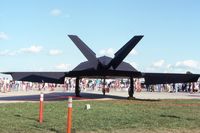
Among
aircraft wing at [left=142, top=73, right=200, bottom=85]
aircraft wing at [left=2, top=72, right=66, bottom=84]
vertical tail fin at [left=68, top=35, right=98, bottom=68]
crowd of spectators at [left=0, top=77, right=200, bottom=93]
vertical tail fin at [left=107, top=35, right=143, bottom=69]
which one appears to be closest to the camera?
vertical tail fin at [left=107, top=35, right=143, bottom=69]

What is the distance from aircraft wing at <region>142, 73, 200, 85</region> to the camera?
1163 inches

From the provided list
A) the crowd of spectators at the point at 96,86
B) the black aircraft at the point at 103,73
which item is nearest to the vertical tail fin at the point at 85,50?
the black aircraft at the point at 103,73

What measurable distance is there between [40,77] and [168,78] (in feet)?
31.8

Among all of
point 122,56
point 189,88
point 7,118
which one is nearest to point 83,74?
point 122,56

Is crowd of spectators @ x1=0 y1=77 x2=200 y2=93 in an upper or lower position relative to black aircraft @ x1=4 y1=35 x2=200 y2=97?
lower

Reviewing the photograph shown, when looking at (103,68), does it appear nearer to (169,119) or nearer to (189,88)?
(169,119)

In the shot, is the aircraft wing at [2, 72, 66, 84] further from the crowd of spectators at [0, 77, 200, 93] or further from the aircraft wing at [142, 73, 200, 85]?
the crowd of spectators at [0, 77, 200, 93]

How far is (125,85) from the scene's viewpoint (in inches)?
2518

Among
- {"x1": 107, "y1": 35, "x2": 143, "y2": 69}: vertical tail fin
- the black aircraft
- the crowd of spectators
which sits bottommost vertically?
the crowd of spectators

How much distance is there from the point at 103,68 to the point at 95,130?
16035 mm

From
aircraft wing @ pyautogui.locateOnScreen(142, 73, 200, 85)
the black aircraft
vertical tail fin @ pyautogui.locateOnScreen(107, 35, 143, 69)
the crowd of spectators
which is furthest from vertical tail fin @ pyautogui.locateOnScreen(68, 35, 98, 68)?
the crowd of spectators

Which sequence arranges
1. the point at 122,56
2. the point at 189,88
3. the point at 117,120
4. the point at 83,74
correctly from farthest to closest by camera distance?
the point at 189,88, the point at 83,74, the point at 122,56, the point at 117,120

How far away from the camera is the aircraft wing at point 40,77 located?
3017cm

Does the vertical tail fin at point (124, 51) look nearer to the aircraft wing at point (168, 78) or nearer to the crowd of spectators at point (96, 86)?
the aircraft wing at point (168, 78)
